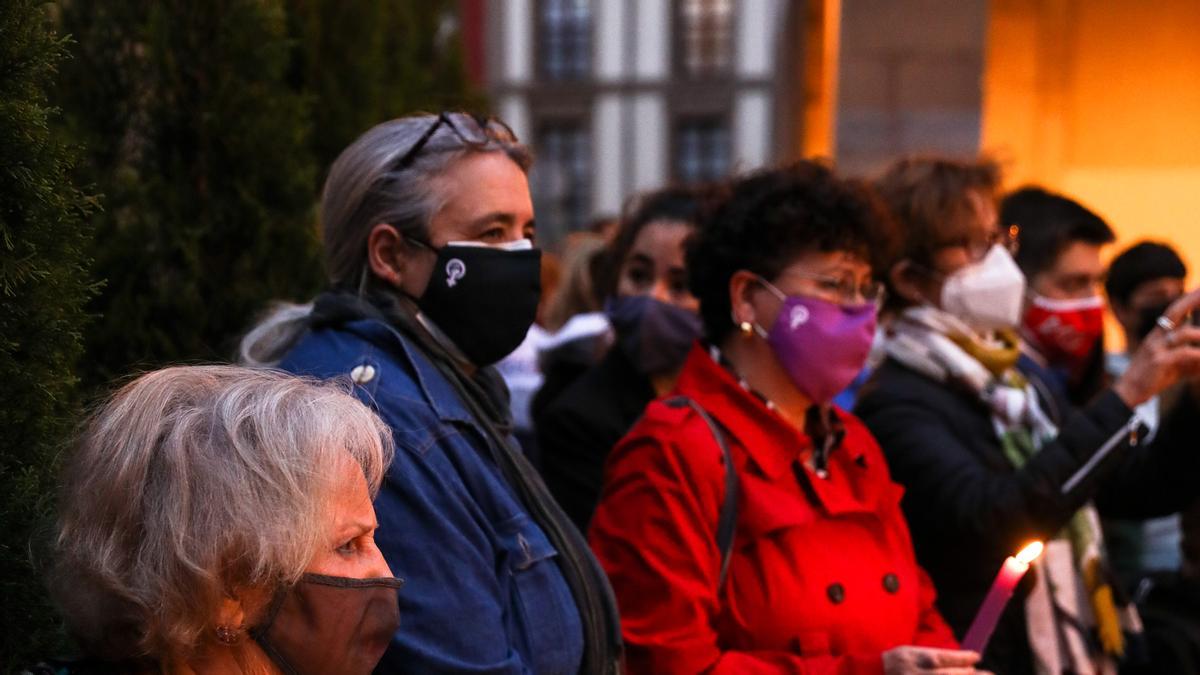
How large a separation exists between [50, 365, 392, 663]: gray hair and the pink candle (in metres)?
1.21

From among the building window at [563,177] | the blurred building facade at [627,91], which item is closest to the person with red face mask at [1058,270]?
the blurred building facade at [627,91]

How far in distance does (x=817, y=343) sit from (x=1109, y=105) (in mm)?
5943

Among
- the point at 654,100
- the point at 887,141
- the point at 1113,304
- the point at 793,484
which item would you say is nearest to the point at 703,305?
the point at 793,484

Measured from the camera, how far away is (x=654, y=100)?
115 ft

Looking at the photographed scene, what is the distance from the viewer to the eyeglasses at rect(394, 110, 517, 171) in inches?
114

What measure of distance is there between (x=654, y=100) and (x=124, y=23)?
3175 centimetres

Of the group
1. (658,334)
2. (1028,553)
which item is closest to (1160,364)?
(1028,553)

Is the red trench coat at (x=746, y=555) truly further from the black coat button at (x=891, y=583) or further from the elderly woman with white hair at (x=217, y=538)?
the elderly woman with white hair at (x=217, y=538)

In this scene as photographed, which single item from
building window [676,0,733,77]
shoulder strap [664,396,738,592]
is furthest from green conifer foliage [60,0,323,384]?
building window [676,0,733,77]

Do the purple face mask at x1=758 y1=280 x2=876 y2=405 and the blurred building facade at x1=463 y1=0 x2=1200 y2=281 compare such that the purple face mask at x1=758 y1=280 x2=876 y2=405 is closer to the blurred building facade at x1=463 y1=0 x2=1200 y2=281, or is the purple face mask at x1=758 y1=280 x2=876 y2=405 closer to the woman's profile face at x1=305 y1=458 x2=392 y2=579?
the woman's profile face at x1=305 y1=458 x2=392 y2=579

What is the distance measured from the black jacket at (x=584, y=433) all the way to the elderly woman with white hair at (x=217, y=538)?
201 centimetres

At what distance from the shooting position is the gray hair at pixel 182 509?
2.00 meters

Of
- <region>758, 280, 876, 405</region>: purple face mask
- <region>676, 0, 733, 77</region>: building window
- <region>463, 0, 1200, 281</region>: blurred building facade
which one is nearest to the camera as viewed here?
<region>758, 280, 876, 405</region>: purple face mask

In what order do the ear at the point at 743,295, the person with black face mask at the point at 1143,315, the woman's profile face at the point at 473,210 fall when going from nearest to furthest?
1. the woman's profile face at the point at 473,210
2. the ear at the point at 743,295
3. the person with black face mask at the point at 1143,315
